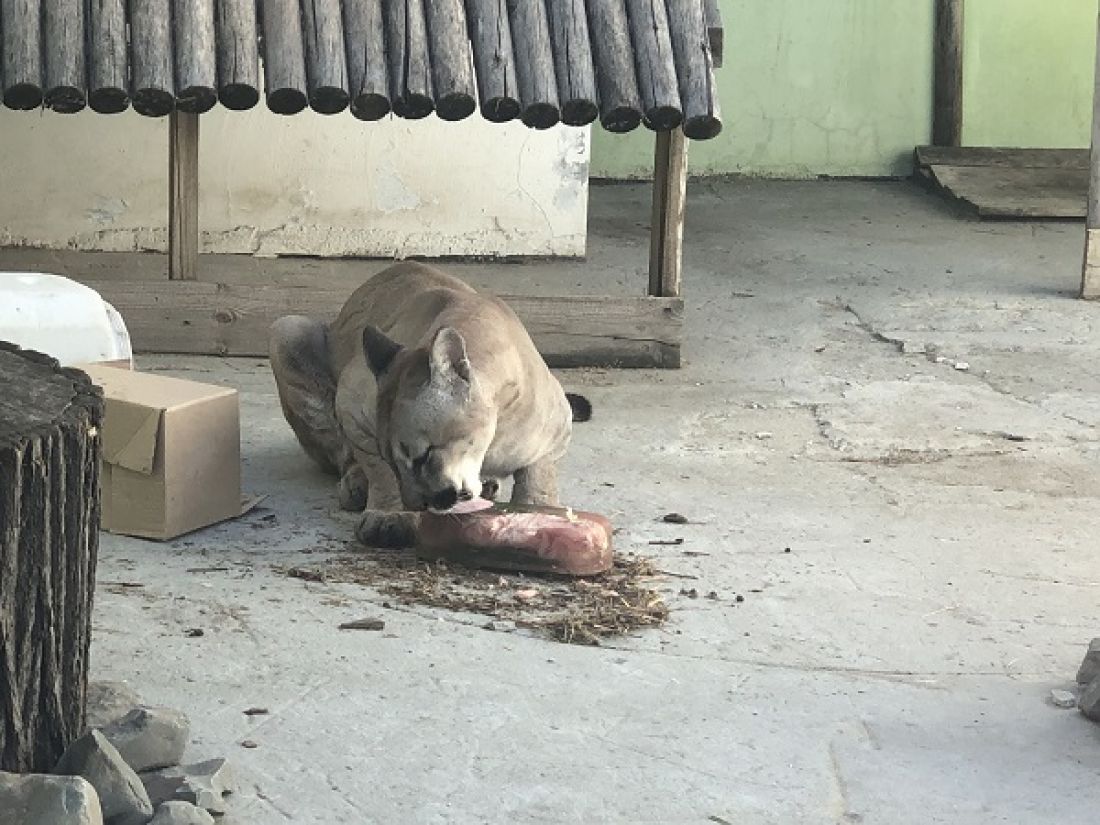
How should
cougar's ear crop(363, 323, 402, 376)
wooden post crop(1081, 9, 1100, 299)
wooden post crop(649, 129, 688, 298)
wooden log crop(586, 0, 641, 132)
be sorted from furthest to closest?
wooden post crop(1081, 9, 1100, 299), wooden post crop(649, 129, 688, 298), wooden log crop(586, 0, 641, 132), cougar's ear crop(363, 323, 402, 376)

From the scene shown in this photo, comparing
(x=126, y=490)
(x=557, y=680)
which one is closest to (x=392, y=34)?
(x=126, y=490)

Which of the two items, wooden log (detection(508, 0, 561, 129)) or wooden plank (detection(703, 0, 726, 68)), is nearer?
wooden log (detection(508, 0, 561, 129))

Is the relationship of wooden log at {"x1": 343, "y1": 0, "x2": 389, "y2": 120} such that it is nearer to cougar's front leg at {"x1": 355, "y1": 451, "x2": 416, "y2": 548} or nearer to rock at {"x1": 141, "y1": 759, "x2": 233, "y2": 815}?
cougar's front leg at {"x1": 355, "y1": 451, "x2": 416, "y2": 548}

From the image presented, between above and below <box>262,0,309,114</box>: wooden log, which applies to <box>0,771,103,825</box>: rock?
below

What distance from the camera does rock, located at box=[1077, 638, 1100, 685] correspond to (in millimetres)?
5207

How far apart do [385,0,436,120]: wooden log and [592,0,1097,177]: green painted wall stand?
252 inches

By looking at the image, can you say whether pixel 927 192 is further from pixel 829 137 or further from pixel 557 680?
pixel 557 680

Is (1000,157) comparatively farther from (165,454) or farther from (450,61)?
(165,454)

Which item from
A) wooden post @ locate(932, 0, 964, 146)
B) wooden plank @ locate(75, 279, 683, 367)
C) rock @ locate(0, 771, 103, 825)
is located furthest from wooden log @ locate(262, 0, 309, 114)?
wooden post @ locate(932, 0, 964, 146)

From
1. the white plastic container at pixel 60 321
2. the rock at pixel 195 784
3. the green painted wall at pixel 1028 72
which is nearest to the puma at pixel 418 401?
the white plastic container at pixel 60 321

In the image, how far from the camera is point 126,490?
21.4ft

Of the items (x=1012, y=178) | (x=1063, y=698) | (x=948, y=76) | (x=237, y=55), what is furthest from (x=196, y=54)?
(x=948, y=76)

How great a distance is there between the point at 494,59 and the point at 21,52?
2.11 metres

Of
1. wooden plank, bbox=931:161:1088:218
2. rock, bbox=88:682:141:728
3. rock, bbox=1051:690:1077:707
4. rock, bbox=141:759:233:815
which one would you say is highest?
wooden plank, bbox=931:161:1088:218
